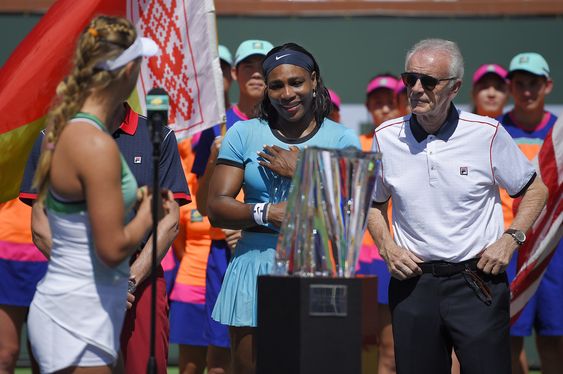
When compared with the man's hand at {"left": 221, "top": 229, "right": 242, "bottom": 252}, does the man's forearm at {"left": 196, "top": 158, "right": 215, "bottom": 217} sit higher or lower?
higher

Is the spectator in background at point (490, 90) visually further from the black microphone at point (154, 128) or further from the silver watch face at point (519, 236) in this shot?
the black microphone at point (154, 128)

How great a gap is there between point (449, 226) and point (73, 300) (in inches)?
83.2

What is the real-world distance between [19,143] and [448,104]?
246 centimetres

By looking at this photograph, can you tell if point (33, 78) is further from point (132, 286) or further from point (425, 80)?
point (425, 80)

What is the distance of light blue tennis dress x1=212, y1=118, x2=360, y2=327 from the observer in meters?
5.70

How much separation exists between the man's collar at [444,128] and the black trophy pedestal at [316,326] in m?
1.24

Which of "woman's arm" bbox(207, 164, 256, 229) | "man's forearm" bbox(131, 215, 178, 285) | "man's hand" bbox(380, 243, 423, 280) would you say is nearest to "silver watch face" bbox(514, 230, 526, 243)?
"man's hand" bbox(380, 243, 423, 280)

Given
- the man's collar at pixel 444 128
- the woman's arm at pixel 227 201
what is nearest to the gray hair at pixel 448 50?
the man's collar at pixel 444 128

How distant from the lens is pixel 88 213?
13.9ft

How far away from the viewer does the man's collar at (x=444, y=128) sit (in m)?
5.70

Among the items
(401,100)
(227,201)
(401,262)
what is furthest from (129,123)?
(401,100)

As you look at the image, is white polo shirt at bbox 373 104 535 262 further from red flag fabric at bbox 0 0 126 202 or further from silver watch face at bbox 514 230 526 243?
red flag fabric at bbox 0 0 126 202

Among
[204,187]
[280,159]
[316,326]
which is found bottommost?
[316,326]

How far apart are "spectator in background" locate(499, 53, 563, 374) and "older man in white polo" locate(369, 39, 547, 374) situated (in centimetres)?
246
